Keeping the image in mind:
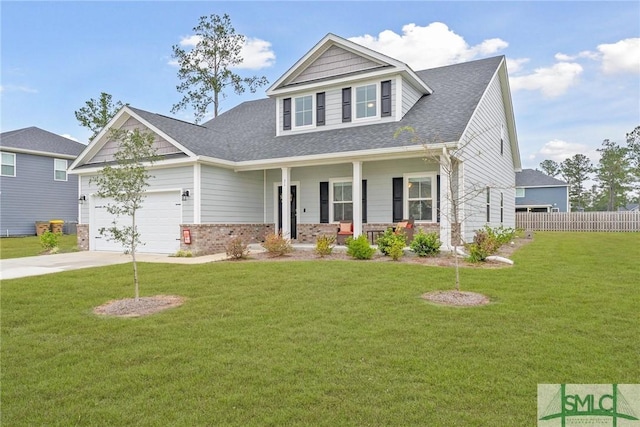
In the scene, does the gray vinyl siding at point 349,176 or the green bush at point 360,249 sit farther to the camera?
the gray vinyl siding at point 349,176

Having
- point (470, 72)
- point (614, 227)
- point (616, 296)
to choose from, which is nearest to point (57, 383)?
point (616, 296)

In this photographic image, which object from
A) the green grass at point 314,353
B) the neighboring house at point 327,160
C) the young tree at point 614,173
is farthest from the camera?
the young tree at point 614,173

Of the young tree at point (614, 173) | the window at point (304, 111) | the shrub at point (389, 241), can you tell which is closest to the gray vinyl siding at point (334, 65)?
the window at point (304, 111)

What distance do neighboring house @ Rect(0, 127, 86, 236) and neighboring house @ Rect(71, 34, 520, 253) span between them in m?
10.4

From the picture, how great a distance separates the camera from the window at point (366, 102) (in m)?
13.8

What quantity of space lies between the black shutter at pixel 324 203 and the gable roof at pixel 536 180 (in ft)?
86.2

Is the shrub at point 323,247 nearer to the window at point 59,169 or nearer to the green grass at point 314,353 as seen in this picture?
the green grass at point 314,353

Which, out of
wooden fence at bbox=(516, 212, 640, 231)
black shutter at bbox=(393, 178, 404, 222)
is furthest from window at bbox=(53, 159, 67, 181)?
wooden fence at bbox=(516, 212, 640, 231)

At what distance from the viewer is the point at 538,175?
35.8 metres

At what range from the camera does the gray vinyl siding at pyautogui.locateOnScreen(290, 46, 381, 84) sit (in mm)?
13938

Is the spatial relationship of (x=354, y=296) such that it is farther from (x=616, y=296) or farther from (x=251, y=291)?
(x=616, y=296)

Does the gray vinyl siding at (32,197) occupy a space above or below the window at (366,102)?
below

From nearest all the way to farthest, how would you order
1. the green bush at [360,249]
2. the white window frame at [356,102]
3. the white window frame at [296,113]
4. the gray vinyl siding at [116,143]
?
the green bush at [360,249] < the gray vinyl siding at [116,143] < the white window frame at [356,102] < the white window frame at [296,113]

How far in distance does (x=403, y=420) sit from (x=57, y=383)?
9.80 ft
